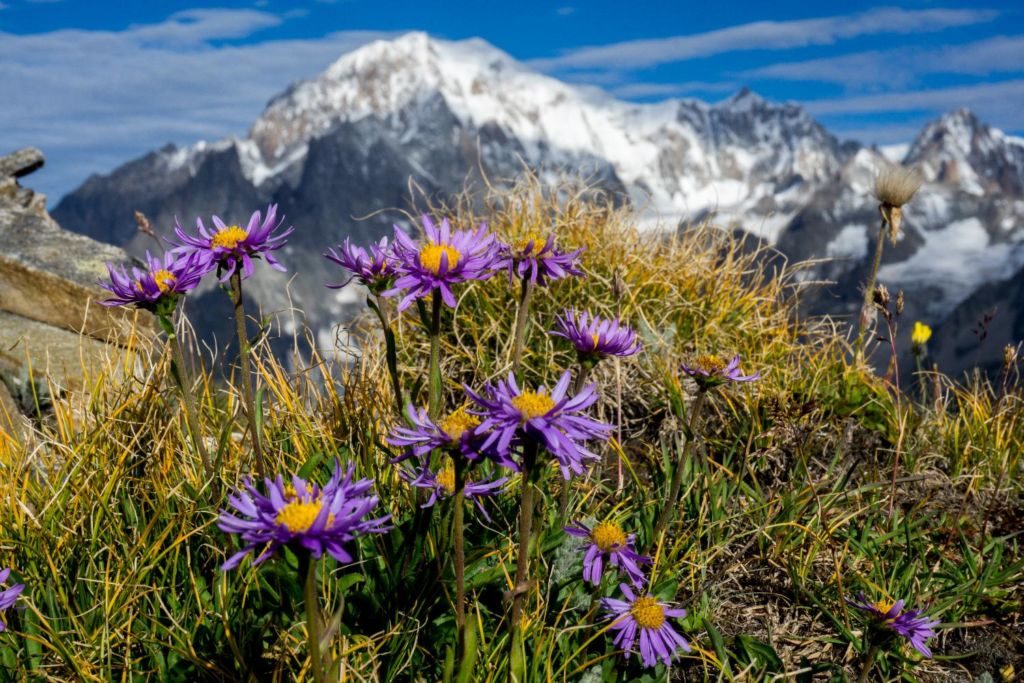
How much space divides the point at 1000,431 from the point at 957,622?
5.13 ft

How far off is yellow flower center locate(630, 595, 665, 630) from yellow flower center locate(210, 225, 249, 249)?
1.65 metres

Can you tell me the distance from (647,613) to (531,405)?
1075 millimetres

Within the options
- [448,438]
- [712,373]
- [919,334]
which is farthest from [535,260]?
[919,334]

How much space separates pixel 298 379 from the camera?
4113 millimetres

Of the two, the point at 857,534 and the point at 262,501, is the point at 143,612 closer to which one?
the point at 262,501

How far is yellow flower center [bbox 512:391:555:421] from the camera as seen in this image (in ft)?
6.24

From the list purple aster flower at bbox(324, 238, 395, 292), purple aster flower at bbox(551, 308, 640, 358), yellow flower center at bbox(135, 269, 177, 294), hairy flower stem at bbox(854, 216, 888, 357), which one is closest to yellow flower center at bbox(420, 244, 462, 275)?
purple aster flower at bbox(324, 238, 395, 292)

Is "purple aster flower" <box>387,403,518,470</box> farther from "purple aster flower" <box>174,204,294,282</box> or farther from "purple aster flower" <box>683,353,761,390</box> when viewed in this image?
"purple aster flower" <box>683,353,761,390</box>

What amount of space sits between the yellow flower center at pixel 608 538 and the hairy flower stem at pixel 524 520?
32 centimetres

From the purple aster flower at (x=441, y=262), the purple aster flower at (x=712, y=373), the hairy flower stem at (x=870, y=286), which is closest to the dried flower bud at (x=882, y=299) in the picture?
the hairy flower stem at (x=870, y=286)

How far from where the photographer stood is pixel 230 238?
2438 millimetres

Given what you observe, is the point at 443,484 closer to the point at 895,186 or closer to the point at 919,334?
the point at 895,186

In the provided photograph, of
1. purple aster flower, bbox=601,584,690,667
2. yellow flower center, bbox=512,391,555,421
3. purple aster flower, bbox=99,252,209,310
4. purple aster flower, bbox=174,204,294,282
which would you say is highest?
purple aster flower, bbox=174,204,294,282

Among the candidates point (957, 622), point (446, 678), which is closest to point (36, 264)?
point (446, 678)
